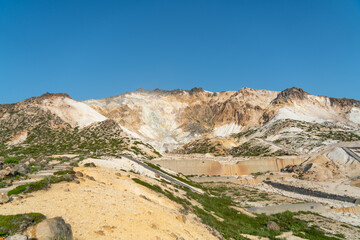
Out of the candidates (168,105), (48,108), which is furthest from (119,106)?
(48,108)

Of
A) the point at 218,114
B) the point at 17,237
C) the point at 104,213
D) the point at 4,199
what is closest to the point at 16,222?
the point at 17,237

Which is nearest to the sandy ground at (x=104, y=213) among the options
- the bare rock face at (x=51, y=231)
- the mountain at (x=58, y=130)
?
the bare rock face at (x=51, y=231)

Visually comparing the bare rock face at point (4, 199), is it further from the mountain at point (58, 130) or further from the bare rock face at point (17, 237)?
the mountain at point (58, 130)

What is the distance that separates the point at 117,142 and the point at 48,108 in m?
37.2

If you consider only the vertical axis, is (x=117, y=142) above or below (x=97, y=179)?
above

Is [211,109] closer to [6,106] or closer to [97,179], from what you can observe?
[6,106]

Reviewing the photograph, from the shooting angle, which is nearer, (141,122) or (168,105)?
(141,122)

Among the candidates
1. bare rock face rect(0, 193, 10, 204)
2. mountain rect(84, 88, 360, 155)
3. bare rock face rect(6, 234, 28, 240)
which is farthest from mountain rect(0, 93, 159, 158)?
bare rock face rect(6, 234, 28, 240)

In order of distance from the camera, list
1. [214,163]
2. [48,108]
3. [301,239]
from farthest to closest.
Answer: [48,108]
[214,163]
[301,239]

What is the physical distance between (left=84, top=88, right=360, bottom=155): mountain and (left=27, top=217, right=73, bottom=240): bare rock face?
326ft

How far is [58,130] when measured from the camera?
7444 centimetres

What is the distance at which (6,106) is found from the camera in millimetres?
90750

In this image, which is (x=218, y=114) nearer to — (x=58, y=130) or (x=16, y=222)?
(x=58, y=130)

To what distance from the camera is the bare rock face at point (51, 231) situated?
775 centimetres
